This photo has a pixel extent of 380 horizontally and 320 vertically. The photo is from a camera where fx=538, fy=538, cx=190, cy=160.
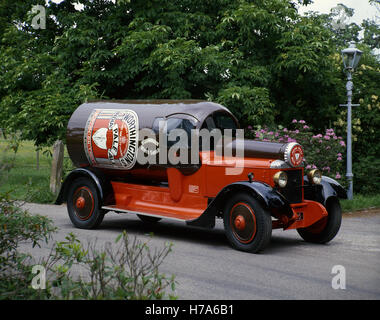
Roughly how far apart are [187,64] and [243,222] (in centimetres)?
750

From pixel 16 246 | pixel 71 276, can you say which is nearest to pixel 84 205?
pixel 16 246

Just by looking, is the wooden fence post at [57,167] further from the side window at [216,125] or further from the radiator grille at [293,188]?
the radiator grille at [293,188]

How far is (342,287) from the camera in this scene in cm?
562

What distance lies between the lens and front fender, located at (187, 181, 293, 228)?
7.17 metres

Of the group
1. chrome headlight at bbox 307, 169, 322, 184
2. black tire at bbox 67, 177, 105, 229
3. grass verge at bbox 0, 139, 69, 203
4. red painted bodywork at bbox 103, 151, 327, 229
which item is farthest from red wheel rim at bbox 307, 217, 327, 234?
grass verge at bbox 0, 139, 69, 203

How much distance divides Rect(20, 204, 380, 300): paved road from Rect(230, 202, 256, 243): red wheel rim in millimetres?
247

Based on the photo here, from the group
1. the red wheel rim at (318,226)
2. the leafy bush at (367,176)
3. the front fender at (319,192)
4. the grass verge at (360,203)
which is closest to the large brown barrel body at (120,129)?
the front fender at (319,192)

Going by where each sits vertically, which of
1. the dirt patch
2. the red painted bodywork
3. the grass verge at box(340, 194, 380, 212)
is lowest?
the dirt patch

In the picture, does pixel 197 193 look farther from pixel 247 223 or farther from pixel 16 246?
pixel 16 246

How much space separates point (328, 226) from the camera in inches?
325

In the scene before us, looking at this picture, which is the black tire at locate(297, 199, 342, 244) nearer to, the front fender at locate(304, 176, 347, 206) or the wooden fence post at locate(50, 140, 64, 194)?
the front fender at locate(304, 176, 347, 206)

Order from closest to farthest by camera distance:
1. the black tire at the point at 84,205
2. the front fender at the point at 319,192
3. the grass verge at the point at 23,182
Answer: the grass verge at the point at 23,182, the front fender at the point at 319,192, the black tire at the point at 84,205

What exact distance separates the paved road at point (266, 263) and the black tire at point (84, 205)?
0.21 m

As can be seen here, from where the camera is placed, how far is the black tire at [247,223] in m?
7.18
